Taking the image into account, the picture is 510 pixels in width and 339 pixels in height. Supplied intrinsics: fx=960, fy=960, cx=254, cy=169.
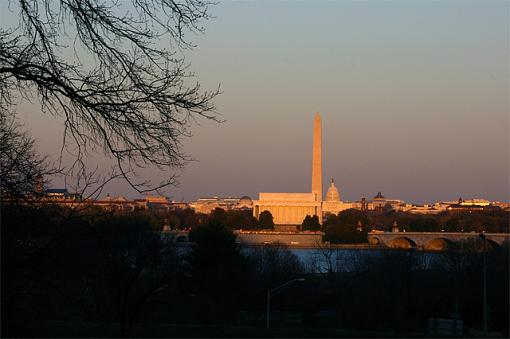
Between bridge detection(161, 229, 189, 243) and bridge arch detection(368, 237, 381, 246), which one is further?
bridge arch detection(368, 237, 381, 246)

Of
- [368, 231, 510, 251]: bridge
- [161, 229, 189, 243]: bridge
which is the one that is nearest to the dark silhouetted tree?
[368, 231, 510, 251]: bridge

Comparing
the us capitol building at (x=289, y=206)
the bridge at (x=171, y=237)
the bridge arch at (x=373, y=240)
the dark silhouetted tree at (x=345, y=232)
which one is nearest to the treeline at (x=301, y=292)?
the bridge at (x=171, y=237)

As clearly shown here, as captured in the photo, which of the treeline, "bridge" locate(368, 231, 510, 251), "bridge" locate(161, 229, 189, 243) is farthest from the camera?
"bridge" locate(368, 231, 510, 251)

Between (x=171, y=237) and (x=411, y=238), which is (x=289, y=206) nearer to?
(x=411, y=238)

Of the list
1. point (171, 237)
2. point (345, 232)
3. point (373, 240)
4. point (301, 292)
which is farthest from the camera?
point (373, 240)

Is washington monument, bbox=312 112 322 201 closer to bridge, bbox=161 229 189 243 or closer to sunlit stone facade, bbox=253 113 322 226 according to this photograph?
sunlit stone facade, bbox=253 113 322 226

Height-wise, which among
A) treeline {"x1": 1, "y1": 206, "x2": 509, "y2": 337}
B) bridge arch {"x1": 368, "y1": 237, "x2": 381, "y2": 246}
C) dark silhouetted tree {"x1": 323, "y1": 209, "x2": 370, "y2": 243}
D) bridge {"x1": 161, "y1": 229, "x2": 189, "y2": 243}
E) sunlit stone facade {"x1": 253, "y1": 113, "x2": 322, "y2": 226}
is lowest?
treeline {"x1": 1, "y1": 206, "x2": 509, "y2": 337}

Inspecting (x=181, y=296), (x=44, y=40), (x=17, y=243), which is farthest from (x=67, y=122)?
(x=181, y=296)

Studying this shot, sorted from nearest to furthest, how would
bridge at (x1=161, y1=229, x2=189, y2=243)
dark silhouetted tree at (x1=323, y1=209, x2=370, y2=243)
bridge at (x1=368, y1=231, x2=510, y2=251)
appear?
bridge at (x1=161, y1=229, x2=189, y2=243), bridge at (x1=368, y1=231, x2=510, y2=251), dark silhouetted tree at (x1=323, y1=209, x2=370, y2=243)

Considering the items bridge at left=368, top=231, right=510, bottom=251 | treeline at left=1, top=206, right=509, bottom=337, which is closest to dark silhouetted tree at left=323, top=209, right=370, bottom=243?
bridge at left=368, top=231, right=510, bottom=251

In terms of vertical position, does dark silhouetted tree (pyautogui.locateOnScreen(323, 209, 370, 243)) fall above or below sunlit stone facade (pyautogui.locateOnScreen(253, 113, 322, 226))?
below

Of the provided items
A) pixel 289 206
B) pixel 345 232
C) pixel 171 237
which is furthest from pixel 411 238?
pixel 171 237

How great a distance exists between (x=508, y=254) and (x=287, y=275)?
405 inches

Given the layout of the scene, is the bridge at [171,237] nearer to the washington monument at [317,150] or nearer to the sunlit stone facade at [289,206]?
the washington monument at [317,150]
